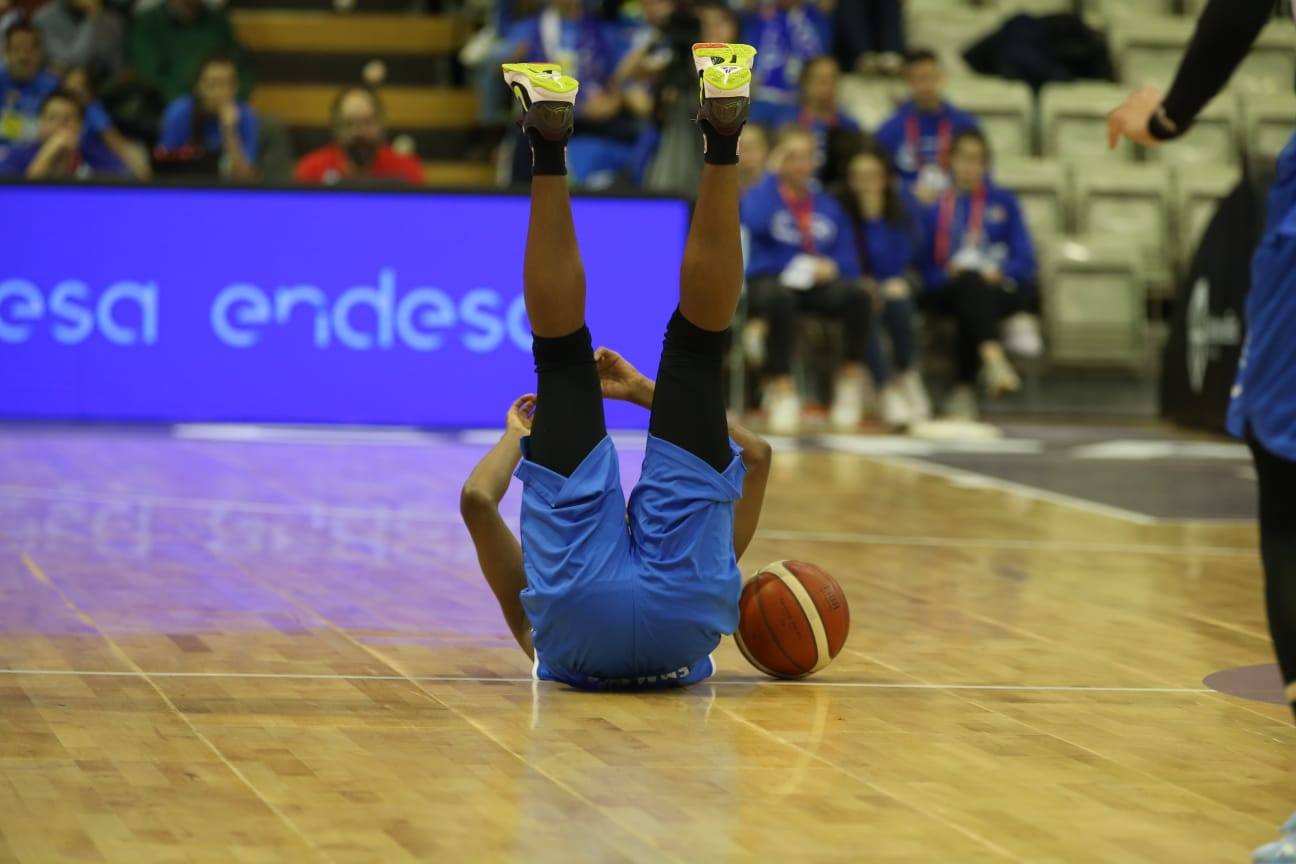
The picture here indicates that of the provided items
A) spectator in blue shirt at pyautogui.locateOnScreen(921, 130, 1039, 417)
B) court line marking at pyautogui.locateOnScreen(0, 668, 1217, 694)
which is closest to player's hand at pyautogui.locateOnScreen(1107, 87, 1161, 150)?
court line marking at pyautogui.locateOnScreen(0, 668, 1217, 694)

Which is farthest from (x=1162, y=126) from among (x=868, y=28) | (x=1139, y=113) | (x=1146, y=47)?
(x=1146, y=47)

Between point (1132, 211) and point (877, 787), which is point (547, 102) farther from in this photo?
point (1132, 211)

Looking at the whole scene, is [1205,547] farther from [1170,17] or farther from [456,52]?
[456,52]

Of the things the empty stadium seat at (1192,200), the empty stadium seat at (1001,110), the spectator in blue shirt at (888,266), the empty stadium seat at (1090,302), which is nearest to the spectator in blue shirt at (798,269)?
the spectator in blue shirt at (888,266)

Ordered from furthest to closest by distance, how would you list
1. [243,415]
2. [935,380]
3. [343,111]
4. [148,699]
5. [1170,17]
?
[1170,17]
[935,380]
[343,111]
[243,415]
[148,699]

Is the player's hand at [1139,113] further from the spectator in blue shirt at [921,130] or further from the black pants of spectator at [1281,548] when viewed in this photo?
the spectator in blue shirt at [921,130]

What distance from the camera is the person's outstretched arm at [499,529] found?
4.52 metres

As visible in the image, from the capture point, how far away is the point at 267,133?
1373 centimetres

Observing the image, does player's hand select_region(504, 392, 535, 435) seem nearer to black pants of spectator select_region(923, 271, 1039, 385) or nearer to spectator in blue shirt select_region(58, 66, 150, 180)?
black pants of spectator select_region(923, 271, 1039, 385)

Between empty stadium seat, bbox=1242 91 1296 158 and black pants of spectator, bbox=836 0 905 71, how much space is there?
2707 millimetres

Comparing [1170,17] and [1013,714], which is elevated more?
[1170,17]

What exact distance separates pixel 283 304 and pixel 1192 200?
6.89 m

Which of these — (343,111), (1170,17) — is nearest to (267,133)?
(343,111)

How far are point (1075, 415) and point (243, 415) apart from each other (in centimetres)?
616
